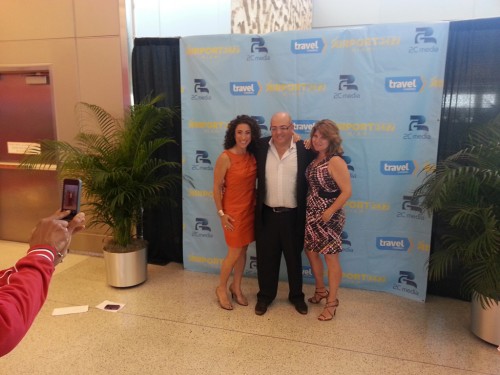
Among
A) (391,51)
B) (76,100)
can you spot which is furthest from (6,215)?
(391,51)

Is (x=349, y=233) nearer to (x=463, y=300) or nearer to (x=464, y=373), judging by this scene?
(x=463, y=300)

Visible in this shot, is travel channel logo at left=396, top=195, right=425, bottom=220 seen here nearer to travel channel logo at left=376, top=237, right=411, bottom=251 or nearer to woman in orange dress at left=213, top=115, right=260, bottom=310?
travel channel logo at left=376, top=237, right=411, bottom=251

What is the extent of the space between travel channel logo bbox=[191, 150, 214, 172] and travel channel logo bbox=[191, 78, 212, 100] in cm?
49

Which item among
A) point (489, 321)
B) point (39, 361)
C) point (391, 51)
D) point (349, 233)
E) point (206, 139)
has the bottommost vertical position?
point (39, 361)

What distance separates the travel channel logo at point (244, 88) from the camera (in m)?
3.33

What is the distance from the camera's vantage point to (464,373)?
226 centimetres

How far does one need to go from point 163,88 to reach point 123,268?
5.65ft

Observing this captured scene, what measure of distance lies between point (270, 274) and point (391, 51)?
2.00 metres

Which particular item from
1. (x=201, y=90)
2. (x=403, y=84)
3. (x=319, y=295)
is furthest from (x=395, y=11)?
(x=319, y=295)

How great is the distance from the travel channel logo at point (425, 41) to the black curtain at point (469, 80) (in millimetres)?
A: 126

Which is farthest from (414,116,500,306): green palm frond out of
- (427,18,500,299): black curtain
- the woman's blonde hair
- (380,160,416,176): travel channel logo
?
the woman's blonde hair

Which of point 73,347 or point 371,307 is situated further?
point 371,307

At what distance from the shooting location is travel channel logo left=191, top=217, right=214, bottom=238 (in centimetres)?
369

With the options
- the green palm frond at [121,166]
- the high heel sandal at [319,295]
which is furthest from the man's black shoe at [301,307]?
the green palm frond at [121,166]
